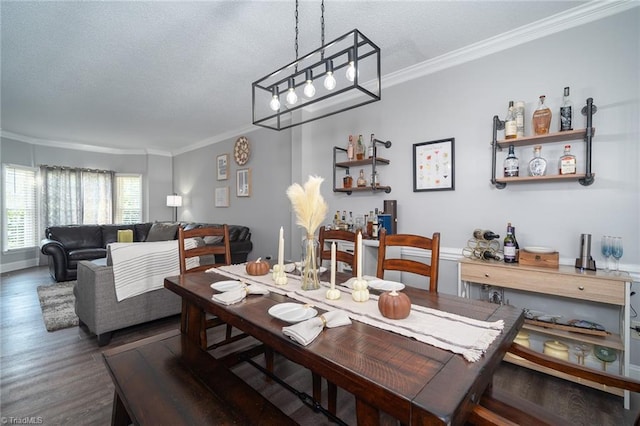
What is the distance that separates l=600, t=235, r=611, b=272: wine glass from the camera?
1897 millimetres

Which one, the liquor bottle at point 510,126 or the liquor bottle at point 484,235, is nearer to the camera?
the liquor bottle at point 510,126

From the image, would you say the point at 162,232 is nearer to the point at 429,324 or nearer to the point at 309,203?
the point at 309,203

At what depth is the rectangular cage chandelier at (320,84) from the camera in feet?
5.16

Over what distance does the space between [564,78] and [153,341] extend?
129 inches

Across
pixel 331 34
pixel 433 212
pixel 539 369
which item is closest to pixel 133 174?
pixel 331 34

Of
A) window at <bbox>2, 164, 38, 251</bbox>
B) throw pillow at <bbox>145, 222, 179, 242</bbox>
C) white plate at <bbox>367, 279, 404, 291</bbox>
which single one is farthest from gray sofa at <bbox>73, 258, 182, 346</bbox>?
window at <bbox>2, 164, 38, 251</bbox>

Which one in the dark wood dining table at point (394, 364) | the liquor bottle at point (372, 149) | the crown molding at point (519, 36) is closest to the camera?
the dark wood dining table at point (394, 364)

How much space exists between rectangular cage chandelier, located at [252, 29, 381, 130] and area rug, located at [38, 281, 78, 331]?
2815mm

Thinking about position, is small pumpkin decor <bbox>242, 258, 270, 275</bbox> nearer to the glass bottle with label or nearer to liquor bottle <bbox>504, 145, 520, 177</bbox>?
the glass bottle with label

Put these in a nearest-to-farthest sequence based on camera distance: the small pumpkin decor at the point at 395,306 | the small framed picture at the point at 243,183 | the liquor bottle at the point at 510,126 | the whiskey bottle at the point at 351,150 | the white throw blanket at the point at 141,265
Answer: the small pumpkin decor at the point at 395,306 < the liquor bottle at the point at 510,126 < the white throw blanket at the point at 141,265 < the whiskey bottle at the point at 351,150 < the small framed picture at the point at 243,183

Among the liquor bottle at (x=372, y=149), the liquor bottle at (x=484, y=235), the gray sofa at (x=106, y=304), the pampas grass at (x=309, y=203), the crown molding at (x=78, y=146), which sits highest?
the crown molding at (x=78, y=146)

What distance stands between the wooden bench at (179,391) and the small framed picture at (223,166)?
433cm

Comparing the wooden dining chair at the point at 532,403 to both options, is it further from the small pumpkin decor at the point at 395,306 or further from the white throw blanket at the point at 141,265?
the white throw blanket at the point at 141,265

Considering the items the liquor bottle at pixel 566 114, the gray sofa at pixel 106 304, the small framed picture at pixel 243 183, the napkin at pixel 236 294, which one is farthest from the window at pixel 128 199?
the liquor bottle at pixel 566 114
